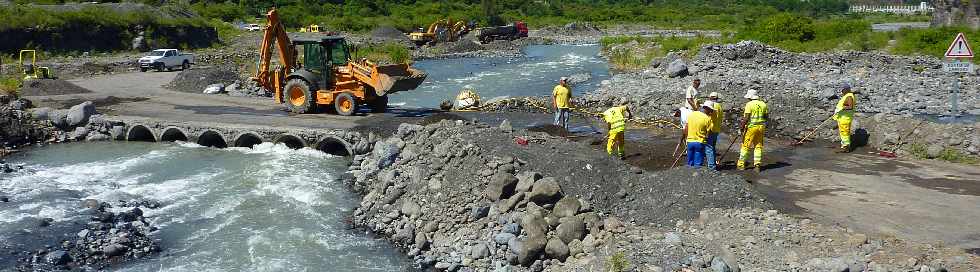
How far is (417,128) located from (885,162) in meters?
9.66

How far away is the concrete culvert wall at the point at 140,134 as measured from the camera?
20.7 metres

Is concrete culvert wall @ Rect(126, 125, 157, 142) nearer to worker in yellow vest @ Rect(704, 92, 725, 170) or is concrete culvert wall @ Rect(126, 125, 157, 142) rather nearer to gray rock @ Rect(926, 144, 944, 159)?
worker in yellow vest @ Rect(704, 92, 725, 170)

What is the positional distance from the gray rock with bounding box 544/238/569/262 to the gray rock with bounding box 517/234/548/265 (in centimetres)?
8

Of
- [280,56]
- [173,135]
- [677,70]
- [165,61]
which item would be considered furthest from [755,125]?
[165,61]

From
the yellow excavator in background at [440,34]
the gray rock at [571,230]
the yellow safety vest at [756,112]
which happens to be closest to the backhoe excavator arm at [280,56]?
the gray rock at [571,230]

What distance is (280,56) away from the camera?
21.9 meters

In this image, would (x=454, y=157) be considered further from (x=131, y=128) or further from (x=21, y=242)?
(x=131, y=128)

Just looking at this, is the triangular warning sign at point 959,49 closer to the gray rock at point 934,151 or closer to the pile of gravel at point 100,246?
the gray rock at point 934,151

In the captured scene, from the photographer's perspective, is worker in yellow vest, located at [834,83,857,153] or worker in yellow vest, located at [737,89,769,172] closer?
worker in yellow vest, located at [737,89,769,172]

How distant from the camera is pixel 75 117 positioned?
21.3 metres

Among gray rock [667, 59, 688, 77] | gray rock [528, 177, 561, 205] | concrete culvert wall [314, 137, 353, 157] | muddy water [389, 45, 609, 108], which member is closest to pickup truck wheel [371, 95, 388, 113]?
concrete culvert wall [314, 137, 353, 157]

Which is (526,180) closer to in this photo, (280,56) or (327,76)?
(327,76)

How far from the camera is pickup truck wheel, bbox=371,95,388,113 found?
22.0 m

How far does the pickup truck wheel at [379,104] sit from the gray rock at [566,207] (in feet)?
36.4
